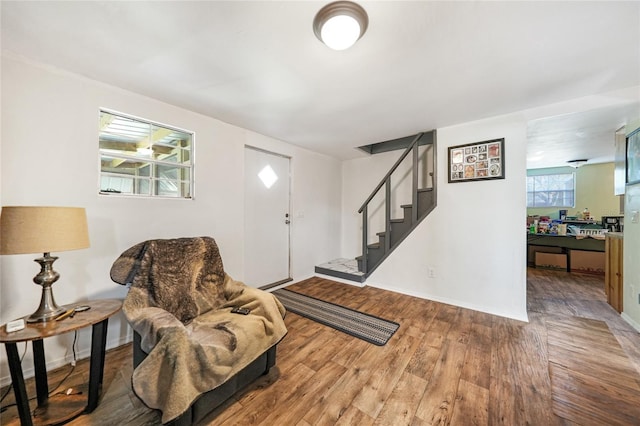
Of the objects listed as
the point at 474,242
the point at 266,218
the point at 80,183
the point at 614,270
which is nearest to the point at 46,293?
the point at 80,183

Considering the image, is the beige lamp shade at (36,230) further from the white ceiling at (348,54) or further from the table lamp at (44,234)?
the white ceiling at (348,54)

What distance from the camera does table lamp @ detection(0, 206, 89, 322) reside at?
1.12 metres

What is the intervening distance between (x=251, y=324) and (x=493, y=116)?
10.7 ft

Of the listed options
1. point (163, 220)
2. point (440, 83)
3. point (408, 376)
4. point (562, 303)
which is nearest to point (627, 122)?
point (562, 303)

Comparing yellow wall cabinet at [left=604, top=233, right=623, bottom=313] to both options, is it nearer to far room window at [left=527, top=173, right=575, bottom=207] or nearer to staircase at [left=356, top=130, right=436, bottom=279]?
staircase at [left=356, top=130, right=436, bottom=279]

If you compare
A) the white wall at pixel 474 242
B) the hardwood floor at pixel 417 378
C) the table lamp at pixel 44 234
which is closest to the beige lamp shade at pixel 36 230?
the table lamp at pixel 44 234

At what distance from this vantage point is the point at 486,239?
2.65 metres

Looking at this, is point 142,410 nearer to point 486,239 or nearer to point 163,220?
point 163,220

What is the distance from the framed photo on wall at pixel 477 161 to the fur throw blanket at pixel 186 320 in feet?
8.68

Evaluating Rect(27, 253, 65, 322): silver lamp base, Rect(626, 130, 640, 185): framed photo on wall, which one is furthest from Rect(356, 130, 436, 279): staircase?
Rect(27, 253, 65, 322): silver lamp base

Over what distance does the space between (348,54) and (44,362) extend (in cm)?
267

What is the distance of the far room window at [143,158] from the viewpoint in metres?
1.97

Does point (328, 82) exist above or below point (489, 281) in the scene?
above

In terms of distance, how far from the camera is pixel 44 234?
3.83ft
